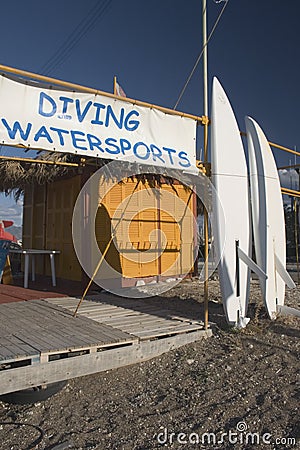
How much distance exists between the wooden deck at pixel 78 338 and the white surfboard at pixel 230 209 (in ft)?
1.84

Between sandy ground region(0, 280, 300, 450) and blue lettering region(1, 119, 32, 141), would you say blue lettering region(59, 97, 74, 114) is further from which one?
sandy ground region(0, 280, 300, 450)

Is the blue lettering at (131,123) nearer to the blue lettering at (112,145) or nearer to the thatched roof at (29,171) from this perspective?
the blue lettering at (112,145)

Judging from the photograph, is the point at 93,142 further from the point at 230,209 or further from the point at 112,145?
the point at 230,209

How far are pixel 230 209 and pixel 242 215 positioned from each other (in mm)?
242

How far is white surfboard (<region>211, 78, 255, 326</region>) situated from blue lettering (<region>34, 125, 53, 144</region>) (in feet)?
6.79

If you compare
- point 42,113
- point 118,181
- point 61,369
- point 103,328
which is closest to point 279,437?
point 61,369

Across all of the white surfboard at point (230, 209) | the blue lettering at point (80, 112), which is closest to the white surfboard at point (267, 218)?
the white surfboard at point (230, 209)

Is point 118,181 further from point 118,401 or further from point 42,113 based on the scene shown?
point 118,401

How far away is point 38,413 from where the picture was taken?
360 cm

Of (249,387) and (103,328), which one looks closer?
(249,387)

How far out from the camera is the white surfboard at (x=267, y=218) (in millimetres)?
5504

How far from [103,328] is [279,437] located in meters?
2.44

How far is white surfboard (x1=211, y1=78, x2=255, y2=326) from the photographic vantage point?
523 centimetres

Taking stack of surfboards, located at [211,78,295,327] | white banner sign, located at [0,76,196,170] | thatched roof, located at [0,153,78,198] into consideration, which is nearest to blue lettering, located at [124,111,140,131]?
white banner sign, located at [0,76,196,170]
